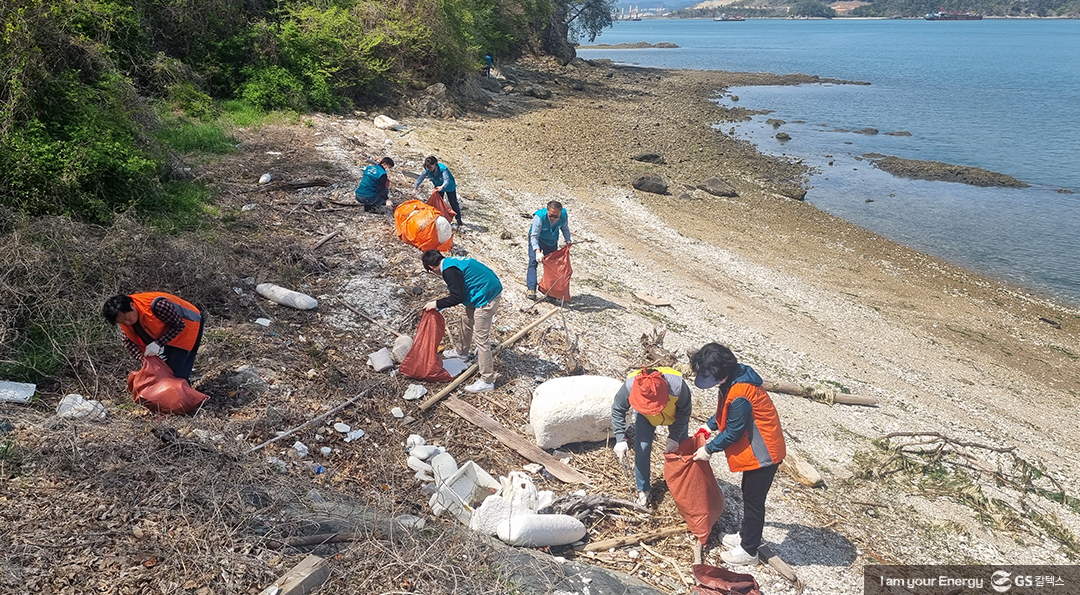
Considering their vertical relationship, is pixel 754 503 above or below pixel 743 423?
below

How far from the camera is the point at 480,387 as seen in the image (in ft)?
22.7

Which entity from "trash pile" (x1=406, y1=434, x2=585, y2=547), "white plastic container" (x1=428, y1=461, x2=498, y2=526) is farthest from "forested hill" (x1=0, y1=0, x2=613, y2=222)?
"white plastic container" (x1=428, y1=461, x2=498, y2=526)

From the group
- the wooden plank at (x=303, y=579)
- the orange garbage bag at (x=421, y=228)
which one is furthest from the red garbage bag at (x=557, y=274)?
the wooden plank at (x=303, y=579)

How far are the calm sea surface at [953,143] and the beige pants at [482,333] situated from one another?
14.9 m

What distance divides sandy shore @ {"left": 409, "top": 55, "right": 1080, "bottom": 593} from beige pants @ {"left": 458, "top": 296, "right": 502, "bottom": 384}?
171cm

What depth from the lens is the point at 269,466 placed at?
16.6 ft

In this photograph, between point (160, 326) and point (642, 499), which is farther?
point (642, 499)

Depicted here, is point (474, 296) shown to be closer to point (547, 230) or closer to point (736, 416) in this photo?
point (547, 230)

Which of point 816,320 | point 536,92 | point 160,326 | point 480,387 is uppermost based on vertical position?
point 536,92

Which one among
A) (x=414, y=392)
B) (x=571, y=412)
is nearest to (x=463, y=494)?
(x=571, y=412)

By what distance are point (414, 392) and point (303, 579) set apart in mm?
2911

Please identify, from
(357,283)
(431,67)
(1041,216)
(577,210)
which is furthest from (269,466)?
(1041,216)

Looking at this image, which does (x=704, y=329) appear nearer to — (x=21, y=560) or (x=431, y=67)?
(x=21, y=560)

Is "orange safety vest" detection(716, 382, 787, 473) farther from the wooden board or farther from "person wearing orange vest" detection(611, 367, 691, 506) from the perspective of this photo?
the wooden board
